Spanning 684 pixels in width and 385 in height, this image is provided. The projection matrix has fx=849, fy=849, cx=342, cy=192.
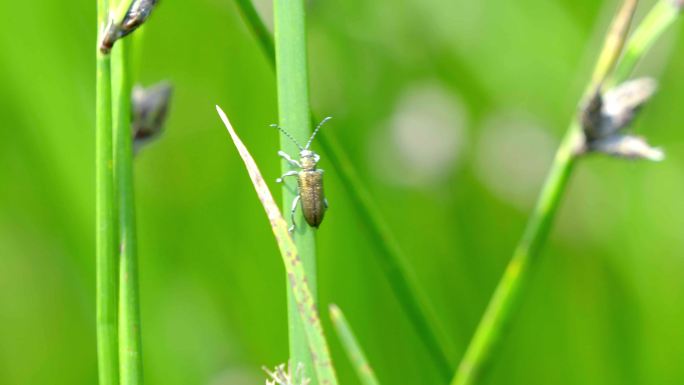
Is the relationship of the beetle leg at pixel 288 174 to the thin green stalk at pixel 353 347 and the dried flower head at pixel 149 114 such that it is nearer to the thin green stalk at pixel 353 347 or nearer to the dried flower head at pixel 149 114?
the thin green stalk at pixel 353 347

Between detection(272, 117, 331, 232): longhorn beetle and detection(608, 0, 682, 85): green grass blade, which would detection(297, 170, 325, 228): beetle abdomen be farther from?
detection(608, 0, 682, 85): green grass blade

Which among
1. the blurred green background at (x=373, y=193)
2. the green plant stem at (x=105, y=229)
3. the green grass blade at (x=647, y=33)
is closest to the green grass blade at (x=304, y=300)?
the green plant stem at (x=105, y=229)

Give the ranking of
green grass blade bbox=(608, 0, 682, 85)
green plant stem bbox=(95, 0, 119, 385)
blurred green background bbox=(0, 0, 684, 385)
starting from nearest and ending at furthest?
green plant stem bbox=(95, 0, 119, 385)
green grass blade bbox=(608, 0, 682, 85)
blurred green background bbox=(0, 0, 684, 385)

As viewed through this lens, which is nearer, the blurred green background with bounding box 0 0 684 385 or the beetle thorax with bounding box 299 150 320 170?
the beetle thorax with bounding box 299 150 320 170

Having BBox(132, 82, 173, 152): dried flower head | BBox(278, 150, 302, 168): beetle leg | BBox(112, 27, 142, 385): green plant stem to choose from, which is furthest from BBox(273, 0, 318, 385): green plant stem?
BBox(132, 82, 173, 152): dried flower head

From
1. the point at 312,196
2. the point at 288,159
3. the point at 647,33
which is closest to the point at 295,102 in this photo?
the point at 288,159

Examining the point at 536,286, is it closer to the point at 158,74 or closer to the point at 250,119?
the point at 250,119
